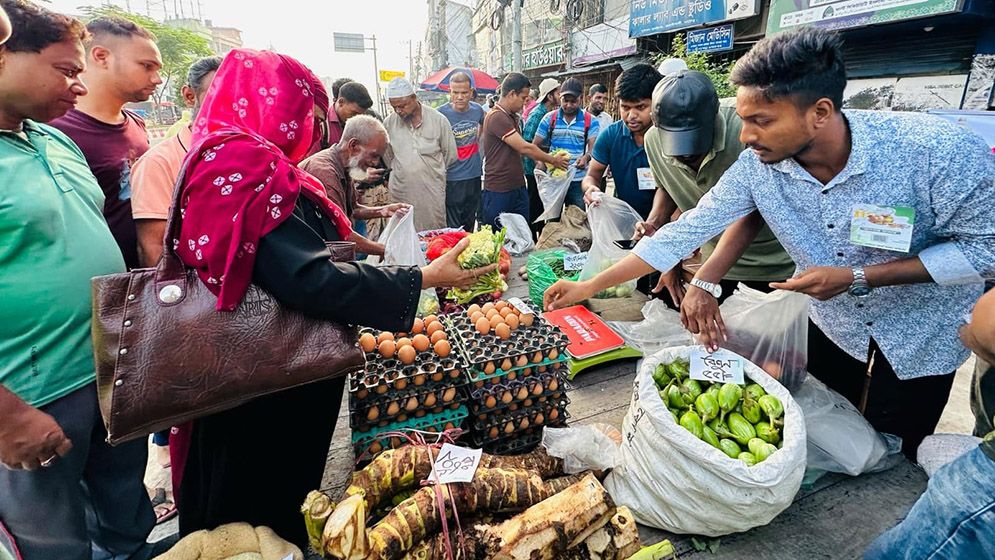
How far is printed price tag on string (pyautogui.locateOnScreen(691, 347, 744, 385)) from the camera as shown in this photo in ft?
5.78

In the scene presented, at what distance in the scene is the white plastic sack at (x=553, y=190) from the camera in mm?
4895

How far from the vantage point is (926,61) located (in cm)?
654

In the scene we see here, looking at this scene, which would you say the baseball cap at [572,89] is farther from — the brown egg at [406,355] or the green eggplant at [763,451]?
the green eggplant at [763,451]

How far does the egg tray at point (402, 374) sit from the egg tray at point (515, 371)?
60mm

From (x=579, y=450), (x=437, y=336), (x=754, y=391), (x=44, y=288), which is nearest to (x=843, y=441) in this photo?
(x=754, y=391)

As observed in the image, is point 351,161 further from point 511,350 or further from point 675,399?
point 675,399

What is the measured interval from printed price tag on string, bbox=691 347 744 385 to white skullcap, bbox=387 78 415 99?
3760 mm

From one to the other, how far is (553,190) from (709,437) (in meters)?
3.72

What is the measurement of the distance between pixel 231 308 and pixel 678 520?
5.09 feet

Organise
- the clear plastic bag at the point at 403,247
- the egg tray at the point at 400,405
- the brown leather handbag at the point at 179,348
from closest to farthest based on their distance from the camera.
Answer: the brown leather handbag at the point at 179,348, the egg tray at the point at 400,405, the clear plastic bag at the point at 403,247

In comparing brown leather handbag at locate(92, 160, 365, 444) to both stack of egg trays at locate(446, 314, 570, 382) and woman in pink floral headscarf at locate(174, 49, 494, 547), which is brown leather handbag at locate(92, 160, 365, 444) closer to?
woman in pink floral headscarf at locate(174, 49, 494, 547)

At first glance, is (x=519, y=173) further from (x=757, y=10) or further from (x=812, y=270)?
(x=757, y=10)

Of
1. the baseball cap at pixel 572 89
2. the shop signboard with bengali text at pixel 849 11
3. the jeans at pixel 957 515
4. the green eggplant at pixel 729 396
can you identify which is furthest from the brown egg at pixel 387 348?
the shop signboard with bengali text at pixel 849 11

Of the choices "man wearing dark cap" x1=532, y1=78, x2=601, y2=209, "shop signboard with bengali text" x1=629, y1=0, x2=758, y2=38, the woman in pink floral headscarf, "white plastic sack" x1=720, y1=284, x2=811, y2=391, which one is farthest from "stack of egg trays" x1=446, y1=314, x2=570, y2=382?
"shop signboard with bengali text" x1=629, y1=0, x2=758, y2=38
